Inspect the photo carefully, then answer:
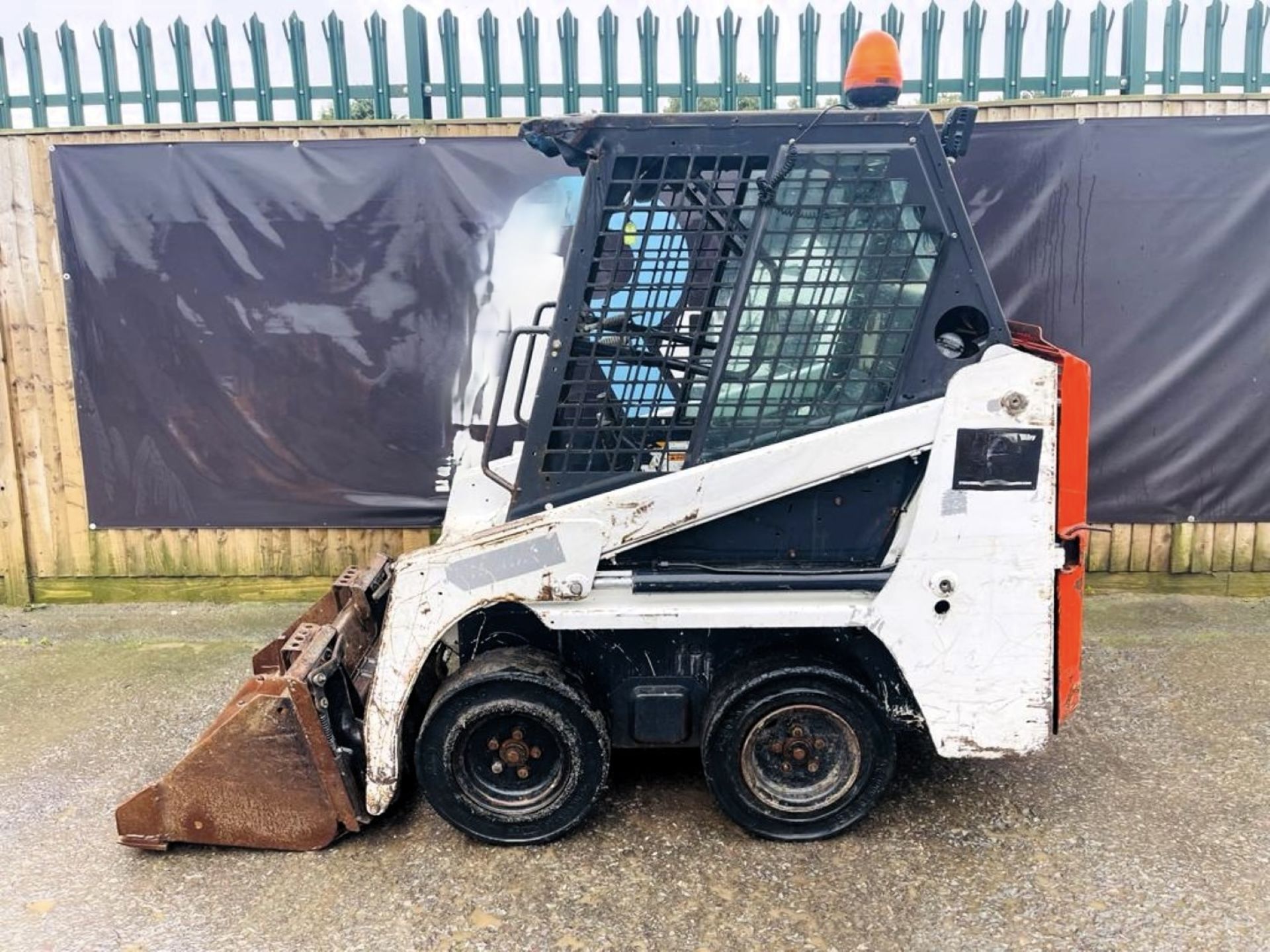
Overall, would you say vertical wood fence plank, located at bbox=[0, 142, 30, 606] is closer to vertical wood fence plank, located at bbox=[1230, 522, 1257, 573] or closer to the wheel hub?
the wheel hub

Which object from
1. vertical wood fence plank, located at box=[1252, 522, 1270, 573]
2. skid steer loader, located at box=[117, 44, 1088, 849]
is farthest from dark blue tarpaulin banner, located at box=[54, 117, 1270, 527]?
skid steer loader, located at box=[117, 44, 1088, 849]

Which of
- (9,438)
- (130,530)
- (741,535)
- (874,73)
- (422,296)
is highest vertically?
(874,73)

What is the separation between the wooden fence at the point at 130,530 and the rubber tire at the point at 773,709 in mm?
2803

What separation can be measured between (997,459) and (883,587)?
514 mm

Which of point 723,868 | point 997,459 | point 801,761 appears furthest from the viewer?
point 801,761

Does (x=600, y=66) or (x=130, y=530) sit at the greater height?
(x=600, y=66)

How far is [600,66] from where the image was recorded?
476cm

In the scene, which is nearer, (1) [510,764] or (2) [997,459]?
(2) [997,459]

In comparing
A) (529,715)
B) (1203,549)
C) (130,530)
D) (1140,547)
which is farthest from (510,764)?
(1203,549)

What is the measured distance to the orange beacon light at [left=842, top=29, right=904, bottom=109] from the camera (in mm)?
2750

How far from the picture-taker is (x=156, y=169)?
15.9 ft

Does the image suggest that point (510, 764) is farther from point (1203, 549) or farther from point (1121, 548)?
point (1203, 549)

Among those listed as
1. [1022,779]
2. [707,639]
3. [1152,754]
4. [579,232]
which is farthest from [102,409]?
[1152,754]

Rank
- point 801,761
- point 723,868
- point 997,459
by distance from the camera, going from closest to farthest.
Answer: point 997,459 < point 723,868 < point 801,761
